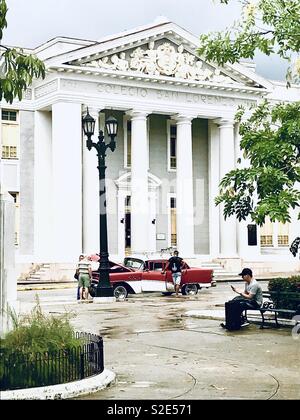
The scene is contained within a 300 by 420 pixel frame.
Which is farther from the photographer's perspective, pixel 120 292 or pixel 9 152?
pixel 9 152

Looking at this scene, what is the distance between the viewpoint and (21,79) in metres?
10.2

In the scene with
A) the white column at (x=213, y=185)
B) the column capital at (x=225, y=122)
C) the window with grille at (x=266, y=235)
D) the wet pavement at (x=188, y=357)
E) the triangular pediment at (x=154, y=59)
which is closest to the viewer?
the wet pavement at (x=188, y=357)

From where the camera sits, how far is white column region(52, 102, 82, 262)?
3969 cm

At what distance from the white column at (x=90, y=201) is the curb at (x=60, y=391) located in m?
30.8

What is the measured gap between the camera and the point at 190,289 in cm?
2952

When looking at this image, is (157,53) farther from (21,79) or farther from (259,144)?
(21,79)

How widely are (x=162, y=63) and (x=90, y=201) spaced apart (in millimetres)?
9196

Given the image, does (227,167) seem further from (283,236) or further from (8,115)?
(8,115)

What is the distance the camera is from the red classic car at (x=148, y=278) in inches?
1086

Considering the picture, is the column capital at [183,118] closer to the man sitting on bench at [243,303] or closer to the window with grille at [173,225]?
the window with grille at [173,225]

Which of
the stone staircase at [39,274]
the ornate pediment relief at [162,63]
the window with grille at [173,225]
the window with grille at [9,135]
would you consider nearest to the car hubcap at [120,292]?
the stone staircase at [39,274]

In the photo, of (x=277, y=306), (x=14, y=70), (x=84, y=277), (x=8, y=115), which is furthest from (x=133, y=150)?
(x=14, y=70)

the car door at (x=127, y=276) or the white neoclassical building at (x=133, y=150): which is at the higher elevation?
the white neoclassical building at (x=133, y=150)
